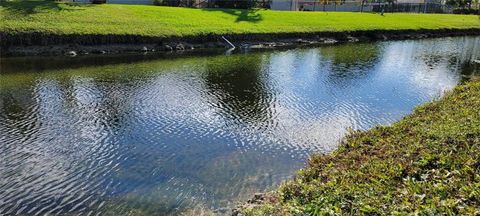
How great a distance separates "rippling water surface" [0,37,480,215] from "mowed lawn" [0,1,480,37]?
5.39 metres

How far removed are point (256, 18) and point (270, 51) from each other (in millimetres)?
13085

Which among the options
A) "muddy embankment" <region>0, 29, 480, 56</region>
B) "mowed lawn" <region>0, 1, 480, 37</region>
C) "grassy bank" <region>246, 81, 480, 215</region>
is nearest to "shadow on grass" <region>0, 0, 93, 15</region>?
"mowed lawn" <region>0, 1, 480, 37</region>

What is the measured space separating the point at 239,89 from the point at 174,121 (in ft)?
25.0

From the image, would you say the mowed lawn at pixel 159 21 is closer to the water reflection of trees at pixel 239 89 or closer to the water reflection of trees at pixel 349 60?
the water reflection of trees at pixel 349 60

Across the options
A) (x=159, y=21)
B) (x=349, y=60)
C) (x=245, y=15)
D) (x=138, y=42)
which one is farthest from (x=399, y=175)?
(x=245, y=15)

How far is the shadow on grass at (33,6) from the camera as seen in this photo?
4126 centimetres

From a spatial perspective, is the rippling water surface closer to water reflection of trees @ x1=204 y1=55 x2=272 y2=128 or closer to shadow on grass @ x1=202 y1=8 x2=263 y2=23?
water reflection of trees @ x1=204 y1=55 x2=272 y2=128

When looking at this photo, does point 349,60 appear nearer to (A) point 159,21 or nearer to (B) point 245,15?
(A) point 159,21

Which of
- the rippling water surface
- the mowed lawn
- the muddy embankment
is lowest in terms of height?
the rippling water surface

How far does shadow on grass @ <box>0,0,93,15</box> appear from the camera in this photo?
41.3 meters

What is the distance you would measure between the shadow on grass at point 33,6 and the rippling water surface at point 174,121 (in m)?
8.90

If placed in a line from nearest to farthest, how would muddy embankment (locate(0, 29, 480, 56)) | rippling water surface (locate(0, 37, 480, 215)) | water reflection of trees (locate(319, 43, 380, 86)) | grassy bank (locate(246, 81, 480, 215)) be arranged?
grassy bank (locate(246, 81, 480, 215))
rippling water surface (locate(0, 37, 480, 215))
water reflection of trees (locate(319, 43, 380, 86))
muddy embankment (locate(0, 29, 480, 56))

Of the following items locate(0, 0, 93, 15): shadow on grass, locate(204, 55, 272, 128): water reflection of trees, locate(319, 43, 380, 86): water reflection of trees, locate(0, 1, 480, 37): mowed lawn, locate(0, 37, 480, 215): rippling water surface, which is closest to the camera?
locate(0, 37, 480, 215): rippling water surface

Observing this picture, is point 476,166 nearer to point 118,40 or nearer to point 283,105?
point 283,105
